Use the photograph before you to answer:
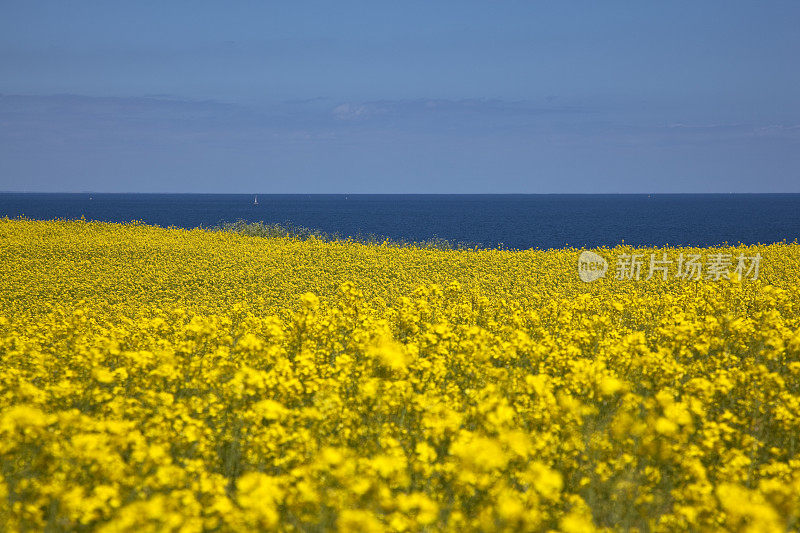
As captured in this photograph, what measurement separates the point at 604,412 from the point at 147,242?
84.1 ft

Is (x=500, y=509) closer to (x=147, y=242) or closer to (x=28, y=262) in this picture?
(x=28, y=262)

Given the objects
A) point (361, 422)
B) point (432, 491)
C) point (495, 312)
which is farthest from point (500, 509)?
point (495, 312)

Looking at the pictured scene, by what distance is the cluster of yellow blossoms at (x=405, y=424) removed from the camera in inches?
187

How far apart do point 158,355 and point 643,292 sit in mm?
15570

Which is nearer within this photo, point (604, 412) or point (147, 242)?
point (604, 412)

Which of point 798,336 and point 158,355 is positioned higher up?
point 798,336

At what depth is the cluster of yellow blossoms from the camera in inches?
187

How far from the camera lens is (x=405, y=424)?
720 centimetres

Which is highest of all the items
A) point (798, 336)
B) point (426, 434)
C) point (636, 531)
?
point (798, 336)

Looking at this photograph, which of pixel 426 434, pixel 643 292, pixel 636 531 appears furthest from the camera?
pixel 643 292

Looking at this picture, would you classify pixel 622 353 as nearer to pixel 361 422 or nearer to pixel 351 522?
pixel 361 422

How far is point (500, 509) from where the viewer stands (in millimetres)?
4176

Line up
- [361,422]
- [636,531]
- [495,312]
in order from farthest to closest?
[495,312] → [361,422] → [636,531]

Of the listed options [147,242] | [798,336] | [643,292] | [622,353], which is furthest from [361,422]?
[147,242]
